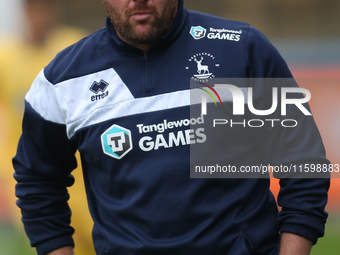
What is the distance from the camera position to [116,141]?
5.39ft

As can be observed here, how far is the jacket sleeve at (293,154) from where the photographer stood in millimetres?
1604

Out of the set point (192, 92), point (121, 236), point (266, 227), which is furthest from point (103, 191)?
point (266, 227)

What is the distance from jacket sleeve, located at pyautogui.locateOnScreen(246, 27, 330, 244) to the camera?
1604 millimetres

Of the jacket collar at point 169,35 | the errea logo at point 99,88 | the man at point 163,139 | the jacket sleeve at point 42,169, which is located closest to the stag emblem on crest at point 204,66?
the man at point 163,139

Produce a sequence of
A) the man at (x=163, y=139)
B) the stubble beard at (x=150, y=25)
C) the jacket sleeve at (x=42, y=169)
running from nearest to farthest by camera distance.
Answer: the man at (x=163, y=139)
the stubble beard at (x=150, y=25)
the jacket sleeve at (x=42, y=169)

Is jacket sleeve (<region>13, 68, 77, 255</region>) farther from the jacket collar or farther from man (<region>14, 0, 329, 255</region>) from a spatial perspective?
the jacket collar

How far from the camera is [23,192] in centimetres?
188

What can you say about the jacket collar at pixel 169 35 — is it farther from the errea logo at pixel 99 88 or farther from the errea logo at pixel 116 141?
the errea logo at pixel 116 141

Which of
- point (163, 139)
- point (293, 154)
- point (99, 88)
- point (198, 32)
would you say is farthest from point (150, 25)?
point (293, 154)

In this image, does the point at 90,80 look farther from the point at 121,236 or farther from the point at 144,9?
the point at 121,236

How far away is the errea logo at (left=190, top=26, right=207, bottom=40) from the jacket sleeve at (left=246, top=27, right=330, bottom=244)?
0.16m

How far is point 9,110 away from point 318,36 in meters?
4.80

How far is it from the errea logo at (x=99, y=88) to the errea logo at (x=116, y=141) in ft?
0.42

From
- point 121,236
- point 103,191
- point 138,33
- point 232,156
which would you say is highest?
point 138,33
